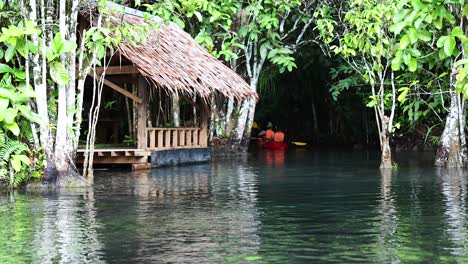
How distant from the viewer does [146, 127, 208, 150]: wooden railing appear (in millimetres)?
15695

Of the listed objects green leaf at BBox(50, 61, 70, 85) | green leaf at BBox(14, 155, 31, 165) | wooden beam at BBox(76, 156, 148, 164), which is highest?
green leaf at BBox(50, 61, 70, 85)

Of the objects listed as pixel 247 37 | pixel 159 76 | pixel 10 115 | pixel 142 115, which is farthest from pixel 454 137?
pixel 10 115

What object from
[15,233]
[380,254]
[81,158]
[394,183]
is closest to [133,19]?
[81,158]

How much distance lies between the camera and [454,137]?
1435 cm

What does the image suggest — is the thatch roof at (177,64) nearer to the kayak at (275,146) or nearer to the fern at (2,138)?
the fern at (2,138)

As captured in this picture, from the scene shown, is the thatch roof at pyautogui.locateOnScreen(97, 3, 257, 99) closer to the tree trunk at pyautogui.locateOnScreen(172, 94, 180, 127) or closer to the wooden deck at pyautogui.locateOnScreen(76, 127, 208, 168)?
the wooden deck at pyautogui.locateOnScreen(76, 127, 208, 168)

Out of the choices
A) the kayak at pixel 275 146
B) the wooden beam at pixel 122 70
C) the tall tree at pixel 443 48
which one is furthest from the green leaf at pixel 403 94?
the kayak at pixel 275 146

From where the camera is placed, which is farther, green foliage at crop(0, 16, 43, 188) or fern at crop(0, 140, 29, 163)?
fern at crop(0, 140, 29, 163)

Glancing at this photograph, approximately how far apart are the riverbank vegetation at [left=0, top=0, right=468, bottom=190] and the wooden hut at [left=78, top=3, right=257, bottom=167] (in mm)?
422

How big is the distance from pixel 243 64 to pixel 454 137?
882 cm

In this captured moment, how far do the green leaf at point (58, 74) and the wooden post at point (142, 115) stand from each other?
14.4ft

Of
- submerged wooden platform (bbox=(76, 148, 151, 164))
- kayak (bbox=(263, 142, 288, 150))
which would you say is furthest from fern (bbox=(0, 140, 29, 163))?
kayak (bbox=(263, 142, 288, 150))

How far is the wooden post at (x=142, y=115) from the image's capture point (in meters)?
15.0

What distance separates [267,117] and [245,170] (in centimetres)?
1431
